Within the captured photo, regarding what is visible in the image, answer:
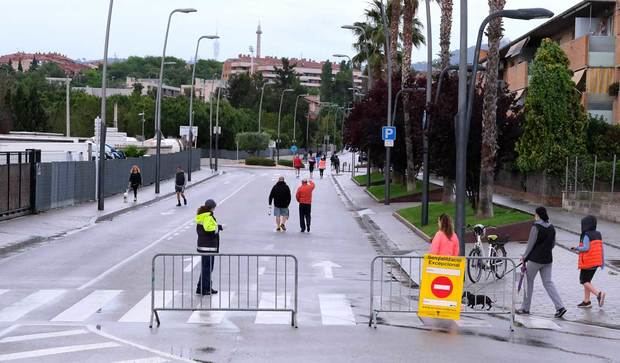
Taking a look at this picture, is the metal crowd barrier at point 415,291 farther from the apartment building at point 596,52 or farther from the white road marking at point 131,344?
the apartment building at point 596,52

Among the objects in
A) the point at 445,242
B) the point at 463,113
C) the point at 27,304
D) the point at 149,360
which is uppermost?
the point at 463,113

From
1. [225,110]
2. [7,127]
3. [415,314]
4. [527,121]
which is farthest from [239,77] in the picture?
[415,314]

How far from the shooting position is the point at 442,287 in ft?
44.9

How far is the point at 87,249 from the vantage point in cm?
2525

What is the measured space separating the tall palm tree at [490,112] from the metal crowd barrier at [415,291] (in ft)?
27.1

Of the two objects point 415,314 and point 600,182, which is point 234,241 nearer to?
point 415,314

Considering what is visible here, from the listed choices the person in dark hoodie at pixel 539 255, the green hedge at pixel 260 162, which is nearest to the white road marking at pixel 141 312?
the person in dark hoodie at pixel 539 255

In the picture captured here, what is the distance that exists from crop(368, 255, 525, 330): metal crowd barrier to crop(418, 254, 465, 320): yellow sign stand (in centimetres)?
57

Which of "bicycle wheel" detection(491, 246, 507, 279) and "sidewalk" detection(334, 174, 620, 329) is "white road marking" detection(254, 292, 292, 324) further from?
"bicycle wheel" detection(491, 246, 507, 279)

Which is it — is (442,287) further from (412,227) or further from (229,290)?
(412,227)

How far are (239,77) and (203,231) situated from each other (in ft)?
544

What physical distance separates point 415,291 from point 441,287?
4.40 m

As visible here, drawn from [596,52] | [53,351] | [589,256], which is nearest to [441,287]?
[589,256]

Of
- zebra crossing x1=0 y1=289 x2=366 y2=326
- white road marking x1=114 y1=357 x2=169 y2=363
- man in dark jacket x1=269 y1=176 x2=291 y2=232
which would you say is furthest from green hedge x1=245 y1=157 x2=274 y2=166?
white road marking x1=114 y1=357 x2=169 y2=363
